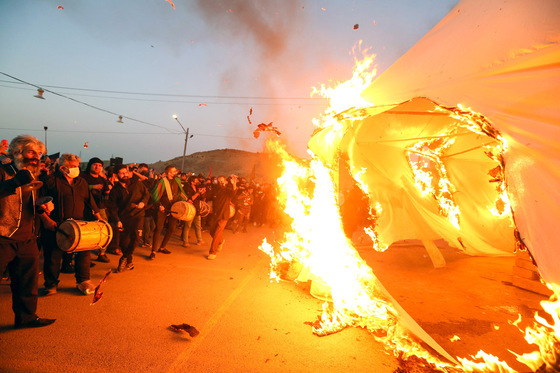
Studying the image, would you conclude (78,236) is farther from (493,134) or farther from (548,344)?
(548,344)

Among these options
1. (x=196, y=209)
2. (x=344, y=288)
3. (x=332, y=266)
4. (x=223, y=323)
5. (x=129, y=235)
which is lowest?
(x=223, y=323)

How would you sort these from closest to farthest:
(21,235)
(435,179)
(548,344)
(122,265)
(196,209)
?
1. (548,344)
2. (21,235)
3. (122,265)
4. (435,179)
5. (196,209)

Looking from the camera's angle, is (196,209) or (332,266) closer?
(332,266)

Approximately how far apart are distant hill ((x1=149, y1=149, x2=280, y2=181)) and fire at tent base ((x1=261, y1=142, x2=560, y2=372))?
5907cm

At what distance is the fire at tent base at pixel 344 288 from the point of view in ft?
10.8

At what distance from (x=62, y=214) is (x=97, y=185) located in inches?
74.4

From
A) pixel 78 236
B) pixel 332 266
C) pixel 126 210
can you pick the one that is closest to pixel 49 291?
pixel 78 236

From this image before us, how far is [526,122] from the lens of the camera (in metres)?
2.63

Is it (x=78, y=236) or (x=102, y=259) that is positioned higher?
(x=78, y=236)

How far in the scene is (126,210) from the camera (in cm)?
633

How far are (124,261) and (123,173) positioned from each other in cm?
224

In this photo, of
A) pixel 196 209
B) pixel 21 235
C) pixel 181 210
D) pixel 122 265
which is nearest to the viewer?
pixel 21 235

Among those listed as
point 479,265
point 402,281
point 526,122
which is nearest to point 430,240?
point 479,265

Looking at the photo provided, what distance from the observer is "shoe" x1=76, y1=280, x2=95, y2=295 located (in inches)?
184
